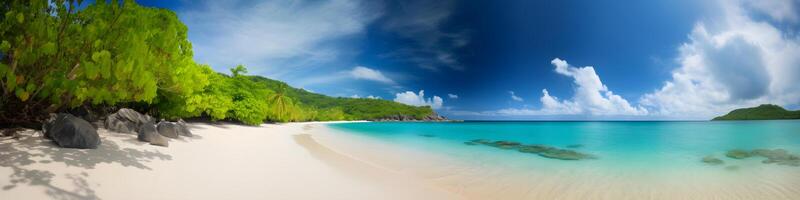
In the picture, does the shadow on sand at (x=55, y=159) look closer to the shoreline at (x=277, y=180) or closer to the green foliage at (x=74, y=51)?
the shoreline at (x=277, y=180)

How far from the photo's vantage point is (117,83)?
524cm

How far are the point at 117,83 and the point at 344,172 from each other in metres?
→ 5.12

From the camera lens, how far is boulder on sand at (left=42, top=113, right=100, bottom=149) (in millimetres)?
6312

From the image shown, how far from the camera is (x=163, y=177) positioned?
5.77 metres

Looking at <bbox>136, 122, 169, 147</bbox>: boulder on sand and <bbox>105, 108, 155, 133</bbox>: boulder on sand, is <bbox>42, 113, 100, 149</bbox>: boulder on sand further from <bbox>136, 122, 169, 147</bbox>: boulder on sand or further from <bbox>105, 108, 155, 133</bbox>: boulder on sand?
<bbox>105, 108, 155, 133</bbox>: boulder on sand

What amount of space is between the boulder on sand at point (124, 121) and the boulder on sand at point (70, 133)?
138 inches

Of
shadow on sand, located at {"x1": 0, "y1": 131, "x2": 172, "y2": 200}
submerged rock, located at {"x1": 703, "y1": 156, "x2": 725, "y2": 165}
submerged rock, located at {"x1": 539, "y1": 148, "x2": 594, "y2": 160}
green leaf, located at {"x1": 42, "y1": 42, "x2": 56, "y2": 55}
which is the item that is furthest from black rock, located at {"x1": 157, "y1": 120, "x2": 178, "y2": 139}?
submerged rock, located at {"x1": 703, "y1": 156, "x2": 725, "y2": 165}

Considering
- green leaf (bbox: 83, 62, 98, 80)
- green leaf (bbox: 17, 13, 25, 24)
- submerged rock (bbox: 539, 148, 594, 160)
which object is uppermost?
green leaf (bbox: 17, 13, 25, 24)

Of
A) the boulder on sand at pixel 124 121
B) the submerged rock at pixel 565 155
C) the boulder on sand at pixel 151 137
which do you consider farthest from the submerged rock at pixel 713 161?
the boulder on sand at pixel 124 121

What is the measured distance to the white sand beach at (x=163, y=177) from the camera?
4.45 metres

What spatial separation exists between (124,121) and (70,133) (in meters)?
5.31

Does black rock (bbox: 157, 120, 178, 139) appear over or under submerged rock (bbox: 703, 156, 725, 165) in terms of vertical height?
over

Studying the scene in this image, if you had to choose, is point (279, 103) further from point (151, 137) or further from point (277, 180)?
point (277, 180)

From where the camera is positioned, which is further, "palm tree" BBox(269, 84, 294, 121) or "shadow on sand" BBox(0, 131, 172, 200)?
"palm tree" BBox(269, 84, 294, 121)
